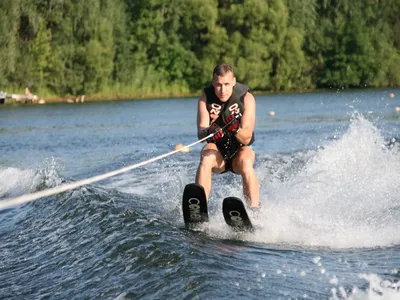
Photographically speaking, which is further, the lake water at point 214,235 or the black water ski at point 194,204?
the black water ski at point 194,204

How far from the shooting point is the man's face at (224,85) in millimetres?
6398

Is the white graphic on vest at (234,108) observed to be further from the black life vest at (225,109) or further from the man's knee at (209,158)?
the man's knee at (209,158)

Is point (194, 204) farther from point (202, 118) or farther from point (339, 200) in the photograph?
point (339, 200)

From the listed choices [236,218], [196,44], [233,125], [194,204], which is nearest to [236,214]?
[236,218]

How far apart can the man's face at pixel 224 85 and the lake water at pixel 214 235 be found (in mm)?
1022

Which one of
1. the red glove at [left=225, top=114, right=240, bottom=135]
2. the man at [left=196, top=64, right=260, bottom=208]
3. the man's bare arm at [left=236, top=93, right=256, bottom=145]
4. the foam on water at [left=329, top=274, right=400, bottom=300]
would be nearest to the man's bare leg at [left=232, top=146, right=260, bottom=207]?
the man at [left=196, top=64, right=260, bottom=208]

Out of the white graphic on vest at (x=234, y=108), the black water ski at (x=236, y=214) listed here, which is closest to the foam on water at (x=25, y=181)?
the white graphic on vest at (x=234, y=108)

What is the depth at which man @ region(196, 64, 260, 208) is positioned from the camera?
6301 millimetres

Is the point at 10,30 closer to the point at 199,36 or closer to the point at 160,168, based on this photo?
the point at 199,36

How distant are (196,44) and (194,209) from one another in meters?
45.2

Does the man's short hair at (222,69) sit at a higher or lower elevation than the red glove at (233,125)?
higher

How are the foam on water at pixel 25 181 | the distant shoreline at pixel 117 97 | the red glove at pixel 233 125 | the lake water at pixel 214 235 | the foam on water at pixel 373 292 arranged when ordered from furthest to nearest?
1. the distant shoreline at pixel 117 97
2. the foam on water at pixel 25 181
3. the red glove at pixel 233 125
4. the lake water at pixel 214 235
5. the foam on water at pixel 373 292

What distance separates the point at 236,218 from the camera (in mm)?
5914

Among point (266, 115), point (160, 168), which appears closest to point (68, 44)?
point (266, 115)
